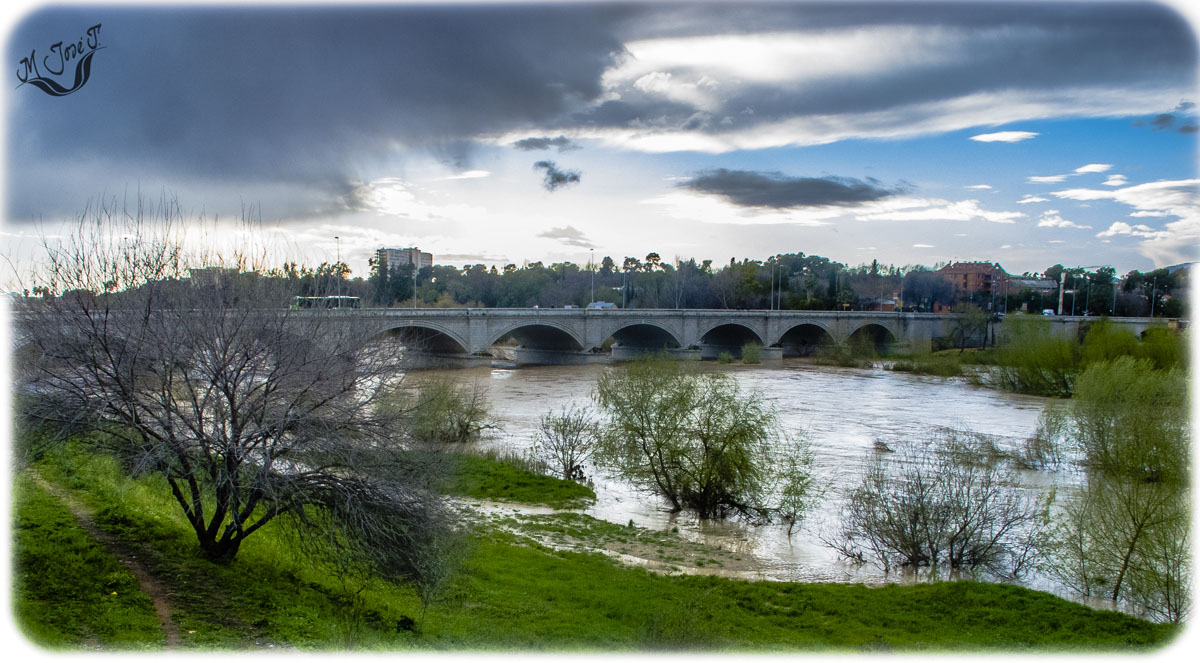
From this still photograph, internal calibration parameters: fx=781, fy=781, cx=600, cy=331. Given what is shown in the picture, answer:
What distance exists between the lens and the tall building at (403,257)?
6192cm

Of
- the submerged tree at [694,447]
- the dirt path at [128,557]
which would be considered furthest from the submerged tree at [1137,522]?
the dirt path at [128,557]

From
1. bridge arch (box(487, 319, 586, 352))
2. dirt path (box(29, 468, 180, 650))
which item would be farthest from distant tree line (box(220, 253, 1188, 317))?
dirt path (box(29, 468, 180, 650))

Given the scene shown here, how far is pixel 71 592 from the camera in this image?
8.36 metres

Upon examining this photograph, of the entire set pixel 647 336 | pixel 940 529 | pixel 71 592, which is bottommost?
pixel 940 529

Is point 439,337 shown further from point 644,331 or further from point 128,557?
point 128,557

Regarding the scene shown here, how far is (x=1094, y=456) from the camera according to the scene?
21.6 m

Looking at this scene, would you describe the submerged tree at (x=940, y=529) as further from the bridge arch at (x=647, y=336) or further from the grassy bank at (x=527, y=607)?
the bridge arch at (x=647, y=336)

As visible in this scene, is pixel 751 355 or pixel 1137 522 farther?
pixel 751 355

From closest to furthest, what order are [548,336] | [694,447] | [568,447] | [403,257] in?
[694,447] → [568,447] → [548,336] → [403,257]

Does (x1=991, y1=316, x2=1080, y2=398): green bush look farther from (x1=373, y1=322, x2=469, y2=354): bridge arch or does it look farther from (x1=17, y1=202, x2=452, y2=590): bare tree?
(x1=17, y1=202, x2=452, y2=590): bare tree

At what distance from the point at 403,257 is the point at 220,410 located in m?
89.3

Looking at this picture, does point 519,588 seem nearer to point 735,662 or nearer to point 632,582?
point 632,582

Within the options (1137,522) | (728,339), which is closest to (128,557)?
(1137,522)

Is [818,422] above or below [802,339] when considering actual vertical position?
below
